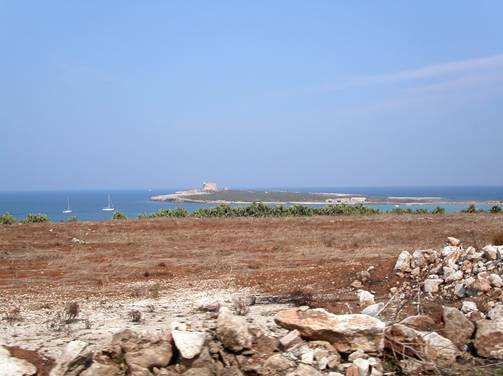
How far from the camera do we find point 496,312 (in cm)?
1019

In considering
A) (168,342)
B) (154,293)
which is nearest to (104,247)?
(154,293)

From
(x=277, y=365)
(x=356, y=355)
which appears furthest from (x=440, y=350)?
(x=277, y=365)

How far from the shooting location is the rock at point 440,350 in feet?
29.4

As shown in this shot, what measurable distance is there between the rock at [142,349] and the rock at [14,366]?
3.86 ft

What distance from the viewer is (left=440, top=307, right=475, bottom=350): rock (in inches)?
376

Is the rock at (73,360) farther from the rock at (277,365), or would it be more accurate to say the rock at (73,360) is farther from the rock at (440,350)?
the rock at (440,350)

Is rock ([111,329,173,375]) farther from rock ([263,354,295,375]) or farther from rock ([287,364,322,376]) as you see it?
rock ([287,364,322,376])

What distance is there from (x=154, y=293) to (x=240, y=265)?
547cm

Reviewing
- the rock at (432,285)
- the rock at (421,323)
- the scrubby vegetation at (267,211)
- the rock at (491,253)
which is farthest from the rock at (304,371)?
the scrubby vegetation at (267,211)

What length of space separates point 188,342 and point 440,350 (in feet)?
13.8

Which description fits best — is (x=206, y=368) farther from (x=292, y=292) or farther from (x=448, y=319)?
(x=292, y=292)

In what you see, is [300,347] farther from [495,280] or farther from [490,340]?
[495,280]

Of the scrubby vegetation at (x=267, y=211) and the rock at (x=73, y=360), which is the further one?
the scrubby vegetation at (x=267, y=211)

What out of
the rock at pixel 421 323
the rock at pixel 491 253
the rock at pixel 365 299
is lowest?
the rock at pixel 365 299
